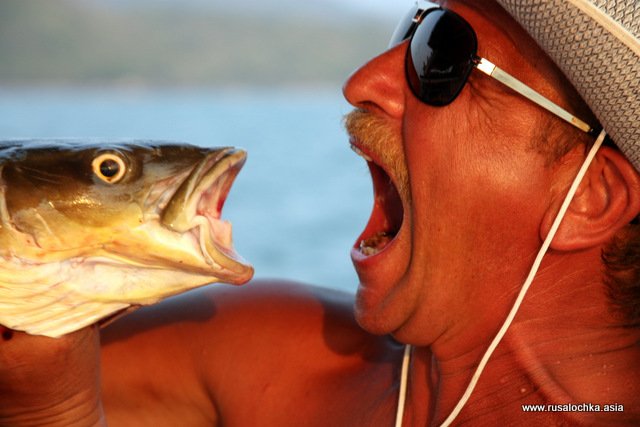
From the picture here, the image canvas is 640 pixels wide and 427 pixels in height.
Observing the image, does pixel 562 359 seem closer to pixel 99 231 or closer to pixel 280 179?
pixel 99 231

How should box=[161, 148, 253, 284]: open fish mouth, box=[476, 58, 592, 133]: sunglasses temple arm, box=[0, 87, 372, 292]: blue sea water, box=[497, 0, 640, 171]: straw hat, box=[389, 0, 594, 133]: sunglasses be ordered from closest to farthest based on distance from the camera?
box=[497, 0, 640, 171]: straw hat → box=[161, 148, 253, 284]: open fish mouth → box=[476, 58, 592, 133]: sunglasses temple arm → box=[389, 0, 594, 133]: sunglasses → box=[0, 87, 372, 292]: blue sea water

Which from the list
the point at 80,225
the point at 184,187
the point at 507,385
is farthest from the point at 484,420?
the point at 80,225

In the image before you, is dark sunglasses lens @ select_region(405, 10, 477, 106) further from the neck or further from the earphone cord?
the neck

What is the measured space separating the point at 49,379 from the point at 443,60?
1.24 meters

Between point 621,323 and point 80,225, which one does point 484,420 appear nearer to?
point 621,323

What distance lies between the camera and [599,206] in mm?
1875

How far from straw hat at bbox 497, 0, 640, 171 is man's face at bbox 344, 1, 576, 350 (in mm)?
197

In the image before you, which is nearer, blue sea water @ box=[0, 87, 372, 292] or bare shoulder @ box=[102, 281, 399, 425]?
bare shoulder @ box=[102, 281, 399, 425]

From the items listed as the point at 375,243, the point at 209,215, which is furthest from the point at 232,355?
the point at 209,215

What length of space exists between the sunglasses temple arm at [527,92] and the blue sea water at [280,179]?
2.06ft

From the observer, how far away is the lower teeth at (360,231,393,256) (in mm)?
2301

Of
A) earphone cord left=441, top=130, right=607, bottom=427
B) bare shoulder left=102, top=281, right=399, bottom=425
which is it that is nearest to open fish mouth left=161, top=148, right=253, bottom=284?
earphone cord left=441, top=130, right=607, bottom=427

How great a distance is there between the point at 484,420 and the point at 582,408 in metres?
0.26

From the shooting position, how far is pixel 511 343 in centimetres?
203
